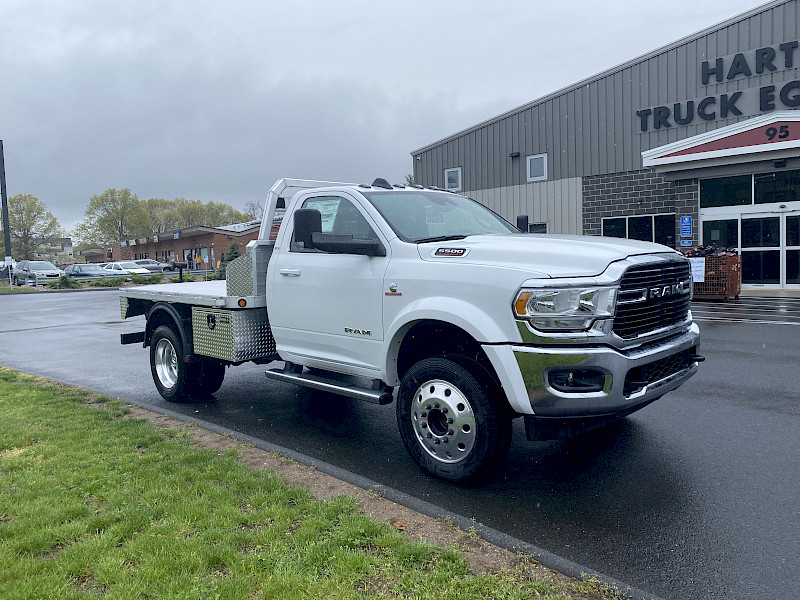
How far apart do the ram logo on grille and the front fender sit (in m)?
1.08

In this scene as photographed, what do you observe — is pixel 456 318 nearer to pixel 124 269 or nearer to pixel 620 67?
pixel 620 67

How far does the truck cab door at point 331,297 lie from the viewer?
5.04 meters

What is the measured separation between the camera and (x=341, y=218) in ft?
18.3

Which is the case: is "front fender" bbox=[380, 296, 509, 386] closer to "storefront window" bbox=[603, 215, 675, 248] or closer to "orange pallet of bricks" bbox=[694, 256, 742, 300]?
"orange pallet of bricks" bbox=[694, 256, 742, 300]

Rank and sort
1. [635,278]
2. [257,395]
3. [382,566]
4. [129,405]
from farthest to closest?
1. [257,395]
2. [129,405]
3. [635,278]
4. [382,566]

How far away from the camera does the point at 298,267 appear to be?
5699 mm

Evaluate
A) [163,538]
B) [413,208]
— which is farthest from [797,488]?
[163,538]

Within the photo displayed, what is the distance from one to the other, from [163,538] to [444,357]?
6.86 feet

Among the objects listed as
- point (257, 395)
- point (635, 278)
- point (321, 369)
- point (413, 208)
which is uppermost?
point (413, 208)

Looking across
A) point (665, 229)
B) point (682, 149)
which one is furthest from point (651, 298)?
point (665, 229)

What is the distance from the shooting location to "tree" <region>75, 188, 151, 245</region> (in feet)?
294

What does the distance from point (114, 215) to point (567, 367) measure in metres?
95.6

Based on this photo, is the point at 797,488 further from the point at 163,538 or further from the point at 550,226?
the point at 550,226

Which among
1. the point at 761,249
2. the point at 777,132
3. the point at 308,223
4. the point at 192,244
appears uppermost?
the point at 777,132
